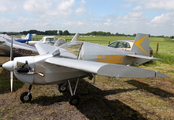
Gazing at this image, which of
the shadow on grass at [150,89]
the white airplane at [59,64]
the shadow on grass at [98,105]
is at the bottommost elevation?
the shadow on grass at [98,105]

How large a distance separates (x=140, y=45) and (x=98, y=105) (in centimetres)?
358

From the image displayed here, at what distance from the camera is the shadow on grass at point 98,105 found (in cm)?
379

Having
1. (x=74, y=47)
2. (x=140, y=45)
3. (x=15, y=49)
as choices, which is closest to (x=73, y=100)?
(x=74, y=47)

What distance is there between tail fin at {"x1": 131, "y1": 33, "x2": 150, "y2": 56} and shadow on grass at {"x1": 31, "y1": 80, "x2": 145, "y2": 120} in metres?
1.93

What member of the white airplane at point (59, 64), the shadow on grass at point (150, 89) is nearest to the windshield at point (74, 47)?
the white airplane at point (59, 64)

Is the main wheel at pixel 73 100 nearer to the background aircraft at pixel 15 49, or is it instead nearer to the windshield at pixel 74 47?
the windshield at pixel 74 47

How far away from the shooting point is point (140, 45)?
6.17 m

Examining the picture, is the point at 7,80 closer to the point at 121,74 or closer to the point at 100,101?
the point at 100,101

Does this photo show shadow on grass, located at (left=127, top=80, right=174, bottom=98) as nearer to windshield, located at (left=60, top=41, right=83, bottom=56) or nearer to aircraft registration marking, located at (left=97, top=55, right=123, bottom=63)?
aircraft registration marking, located at (left=97, top=55, right=123, bottom=63)

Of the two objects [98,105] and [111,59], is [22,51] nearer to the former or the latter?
[111,59]

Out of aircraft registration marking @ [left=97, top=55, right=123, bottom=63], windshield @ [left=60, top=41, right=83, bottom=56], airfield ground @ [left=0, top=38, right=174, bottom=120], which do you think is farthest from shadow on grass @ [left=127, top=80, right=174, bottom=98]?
windshield @ [left=60, top=41, right=83, bottom=56]

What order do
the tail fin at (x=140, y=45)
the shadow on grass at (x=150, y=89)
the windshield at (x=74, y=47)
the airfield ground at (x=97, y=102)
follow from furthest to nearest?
the tail fin at (x=140, y=45) → the shadow on grass at (x=150, y=89) → the windshield at (x=74, y=47) → the airfield ground at (x=97, y=102)

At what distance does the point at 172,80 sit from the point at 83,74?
5419 millimetres

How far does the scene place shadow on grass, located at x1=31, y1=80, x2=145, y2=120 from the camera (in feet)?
12.4
